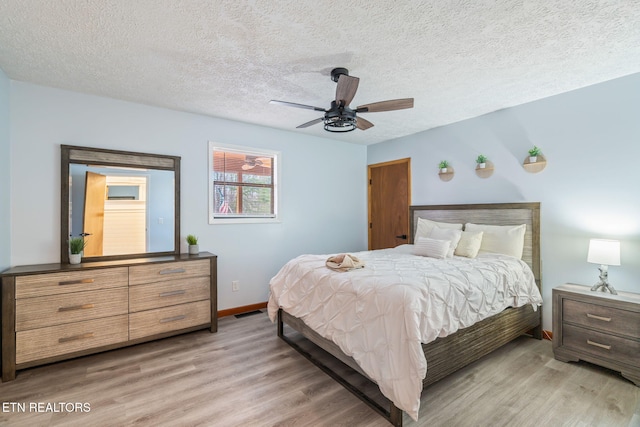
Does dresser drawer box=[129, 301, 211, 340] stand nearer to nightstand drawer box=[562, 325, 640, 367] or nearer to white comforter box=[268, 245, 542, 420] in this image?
white comforter box=[268, 245, 542, 420]

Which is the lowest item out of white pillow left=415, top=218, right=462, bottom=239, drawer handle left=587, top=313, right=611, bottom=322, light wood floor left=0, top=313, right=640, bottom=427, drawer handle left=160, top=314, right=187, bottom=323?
light wood floor left=0, top=313, right=640, bottom=427

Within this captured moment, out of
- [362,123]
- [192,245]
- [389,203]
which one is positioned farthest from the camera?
[389,203]

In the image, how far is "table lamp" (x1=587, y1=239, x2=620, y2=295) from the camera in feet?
8.07

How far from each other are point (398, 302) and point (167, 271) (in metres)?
2.39

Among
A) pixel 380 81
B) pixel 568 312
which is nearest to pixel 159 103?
pixel 380 81

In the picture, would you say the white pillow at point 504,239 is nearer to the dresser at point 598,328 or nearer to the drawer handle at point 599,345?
the dresser at point 598,328

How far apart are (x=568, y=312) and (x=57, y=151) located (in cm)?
509

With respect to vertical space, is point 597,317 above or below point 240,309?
above

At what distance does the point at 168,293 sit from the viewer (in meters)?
3.01

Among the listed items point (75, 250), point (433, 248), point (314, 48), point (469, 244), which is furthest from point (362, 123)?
point (75, 250)

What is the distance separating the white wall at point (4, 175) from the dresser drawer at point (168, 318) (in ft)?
3.89

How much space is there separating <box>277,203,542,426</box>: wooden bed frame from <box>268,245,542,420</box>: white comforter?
0.12m

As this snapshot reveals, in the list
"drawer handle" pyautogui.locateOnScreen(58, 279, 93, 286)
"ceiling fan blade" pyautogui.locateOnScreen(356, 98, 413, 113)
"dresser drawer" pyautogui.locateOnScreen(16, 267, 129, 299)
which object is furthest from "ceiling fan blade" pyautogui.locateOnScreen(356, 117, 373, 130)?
"drawer handle" pyautogui.locateOnScreen(58, 279, 93, 286)

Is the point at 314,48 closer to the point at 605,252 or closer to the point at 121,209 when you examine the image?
the point at 121,209
